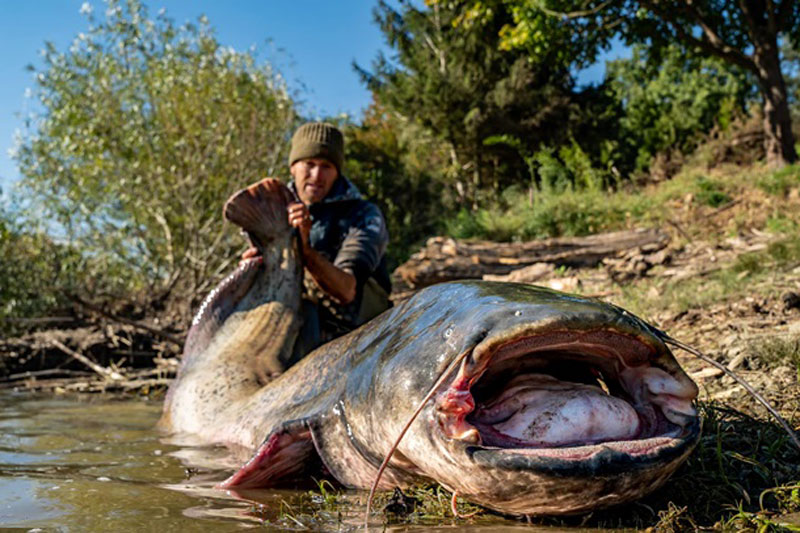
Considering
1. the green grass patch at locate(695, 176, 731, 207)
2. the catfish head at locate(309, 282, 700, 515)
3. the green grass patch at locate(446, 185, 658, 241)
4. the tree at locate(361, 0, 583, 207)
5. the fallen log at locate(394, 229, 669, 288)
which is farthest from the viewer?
the tree at locate(361, 0, 583, 207)

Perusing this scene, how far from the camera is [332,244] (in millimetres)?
4570

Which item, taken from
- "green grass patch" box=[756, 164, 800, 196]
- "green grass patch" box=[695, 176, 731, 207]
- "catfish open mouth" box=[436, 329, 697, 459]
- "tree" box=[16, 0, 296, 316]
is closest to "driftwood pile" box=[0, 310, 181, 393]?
"tree" box=[16, 0, 296, 316]

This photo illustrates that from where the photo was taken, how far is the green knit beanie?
15.3ft

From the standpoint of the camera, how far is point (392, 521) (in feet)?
5.85

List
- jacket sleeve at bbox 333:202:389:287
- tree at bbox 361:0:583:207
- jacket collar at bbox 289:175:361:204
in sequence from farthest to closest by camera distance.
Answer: tree at bbox 361:0:583:207 < jacket collar at bbox 289:175:361:204 < jacket sleeve at bbox 333:202:389:287

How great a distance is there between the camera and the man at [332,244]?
154 inches

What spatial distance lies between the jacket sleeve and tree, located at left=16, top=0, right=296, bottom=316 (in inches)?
187

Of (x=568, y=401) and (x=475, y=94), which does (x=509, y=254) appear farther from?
(x=475, y=94)

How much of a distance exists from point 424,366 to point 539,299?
1.10 ft

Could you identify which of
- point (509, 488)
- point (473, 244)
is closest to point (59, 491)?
point (509, 488)

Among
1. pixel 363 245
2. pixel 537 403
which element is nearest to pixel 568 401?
pixel 537 403

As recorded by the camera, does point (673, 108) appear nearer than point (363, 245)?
No

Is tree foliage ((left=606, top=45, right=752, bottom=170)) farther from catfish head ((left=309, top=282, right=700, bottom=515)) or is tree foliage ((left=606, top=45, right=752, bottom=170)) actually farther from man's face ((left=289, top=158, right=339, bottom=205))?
catfish head ((left=309, top=282, right=700, bottom=515))

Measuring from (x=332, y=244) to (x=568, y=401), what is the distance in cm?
313
